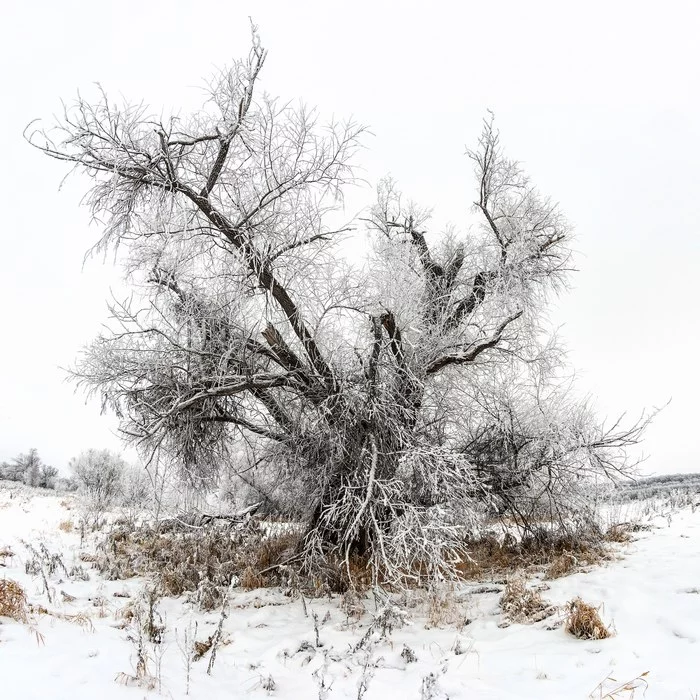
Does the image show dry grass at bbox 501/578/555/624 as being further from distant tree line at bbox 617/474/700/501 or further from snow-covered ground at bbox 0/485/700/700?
distant tree line at bbox 617/474/700/501

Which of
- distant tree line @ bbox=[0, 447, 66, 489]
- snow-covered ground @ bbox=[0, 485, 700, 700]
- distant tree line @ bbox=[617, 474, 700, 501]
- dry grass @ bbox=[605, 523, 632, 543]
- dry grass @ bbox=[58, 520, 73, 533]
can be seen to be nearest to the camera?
snow-covered ground @ bbox=[0, 485, 700, 700]

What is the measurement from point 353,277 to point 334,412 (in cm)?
185

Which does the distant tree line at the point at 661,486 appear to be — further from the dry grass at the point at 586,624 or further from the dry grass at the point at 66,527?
the dry grass at the point at 66,527

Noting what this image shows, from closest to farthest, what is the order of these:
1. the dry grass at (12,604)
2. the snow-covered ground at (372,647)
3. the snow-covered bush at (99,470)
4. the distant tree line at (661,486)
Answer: the snow-covered ground at (372,647)
the dry grass at (12,604)
the distant tree line at (661,486)
the snow-covered bush at (99,470)

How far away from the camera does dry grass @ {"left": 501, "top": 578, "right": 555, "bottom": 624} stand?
4836 millimetres

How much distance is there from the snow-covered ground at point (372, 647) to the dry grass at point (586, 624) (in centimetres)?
9

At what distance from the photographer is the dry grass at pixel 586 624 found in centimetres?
410

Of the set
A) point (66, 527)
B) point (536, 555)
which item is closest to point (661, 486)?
point (536, 555)

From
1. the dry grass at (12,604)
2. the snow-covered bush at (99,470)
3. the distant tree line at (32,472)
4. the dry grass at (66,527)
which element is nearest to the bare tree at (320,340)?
the dry grass at (12,604)

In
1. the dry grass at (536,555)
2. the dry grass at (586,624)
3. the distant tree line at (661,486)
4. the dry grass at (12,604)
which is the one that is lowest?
the distant tree line at (661,486)

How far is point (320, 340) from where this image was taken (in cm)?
740

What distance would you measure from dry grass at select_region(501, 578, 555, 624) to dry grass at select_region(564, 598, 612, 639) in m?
0.56

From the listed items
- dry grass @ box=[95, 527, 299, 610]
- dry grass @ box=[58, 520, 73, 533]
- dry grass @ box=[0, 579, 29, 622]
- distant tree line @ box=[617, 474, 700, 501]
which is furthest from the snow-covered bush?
distant tree line @ box=[617, 474, 700, 501]

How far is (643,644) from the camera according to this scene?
387cm
